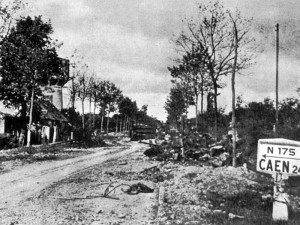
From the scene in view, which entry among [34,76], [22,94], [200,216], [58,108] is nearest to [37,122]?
[22,94]

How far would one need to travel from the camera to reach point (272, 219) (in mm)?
6043

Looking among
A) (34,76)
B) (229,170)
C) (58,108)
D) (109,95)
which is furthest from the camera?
(109,95)

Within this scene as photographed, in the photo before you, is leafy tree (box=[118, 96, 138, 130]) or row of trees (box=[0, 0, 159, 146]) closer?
row of trees (box=[0, 0, 159, 146])

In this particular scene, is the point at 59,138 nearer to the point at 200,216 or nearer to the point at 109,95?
the point at 109,95

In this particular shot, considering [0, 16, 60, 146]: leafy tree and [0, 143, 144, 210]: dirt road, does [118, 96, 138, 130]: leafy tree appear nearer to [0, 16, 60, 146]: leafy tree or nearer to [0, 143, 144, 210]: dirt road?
[0, 16, 60, 146]: leafy tree

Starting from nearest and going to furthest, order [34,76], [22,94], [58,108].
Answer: [34,76], [22,94], [58,108]

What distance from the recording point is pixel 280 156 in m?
5.38

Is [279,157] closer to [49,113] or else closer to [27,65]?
[27,65]

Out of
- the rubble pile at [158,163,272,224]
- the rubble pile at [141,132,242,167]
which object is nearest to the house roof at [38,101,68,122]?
the rubble pile at [141,132,242,167]

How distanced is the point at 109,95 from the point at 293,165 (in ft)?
193

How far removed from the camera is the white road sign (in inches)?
209

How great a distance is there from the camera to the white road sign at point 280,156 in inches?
209

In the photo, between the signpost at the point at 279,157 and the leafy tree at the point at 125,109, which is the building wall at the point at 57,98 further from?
the signpost at the point at 279,157

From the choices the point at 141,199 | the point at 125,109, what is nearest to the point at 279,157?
the point at 141,199
